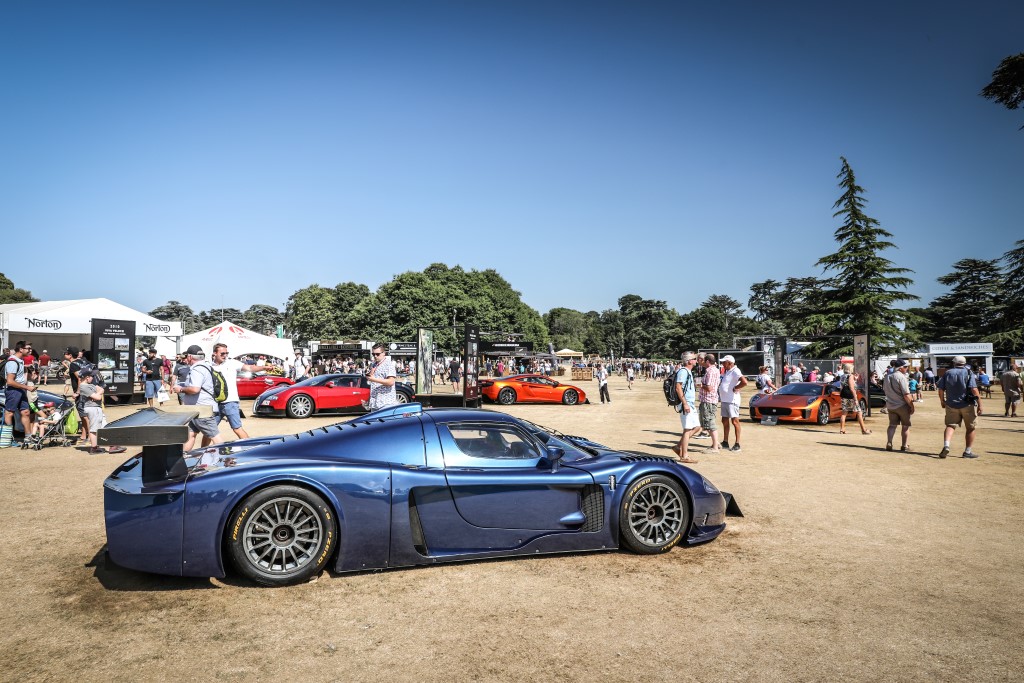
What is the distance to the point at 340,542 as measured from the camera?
13.9ft

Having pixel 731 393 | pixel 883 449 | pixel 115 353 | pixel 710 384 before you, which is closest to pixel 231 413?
pixel 710 384

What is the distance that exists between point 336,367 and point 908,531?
40.3 metres

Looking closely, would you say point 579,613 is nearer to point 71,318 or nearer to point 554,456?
point 554,456

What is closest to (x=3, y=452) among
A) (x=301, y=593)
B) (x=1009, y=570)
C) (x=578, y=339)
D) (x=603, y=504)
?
(x=301, y=593)

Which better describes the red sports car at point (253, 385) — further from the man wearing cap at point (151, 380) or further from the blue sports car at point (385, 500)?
the blue sports car at point (385, 500)

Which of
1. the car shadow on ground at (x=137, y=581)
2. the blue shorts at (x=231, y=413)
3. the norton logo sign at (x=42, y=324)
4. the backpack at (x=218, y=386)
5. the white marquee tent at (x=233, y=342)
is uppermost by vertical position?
the norton logo sign at (x=42, y=324)

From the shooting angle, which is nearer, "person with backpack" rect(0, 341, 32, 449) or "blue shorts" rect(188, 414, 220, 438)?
"blue shorts" rect(188, 414, 220, 438)

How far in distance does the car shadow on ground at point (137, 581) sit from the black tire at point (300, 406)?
12019mm

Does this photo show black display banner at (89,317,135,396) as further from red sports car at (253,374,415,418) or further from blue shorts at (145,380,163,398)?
red sports car at (253,374,415,418)

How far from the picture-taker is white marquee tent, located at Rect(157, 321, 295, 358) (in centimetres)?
3234

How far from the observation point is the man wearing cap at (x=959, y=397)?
392 inches

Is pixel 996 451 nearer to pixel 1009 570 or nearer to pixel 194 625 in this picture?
pixel 1009 570

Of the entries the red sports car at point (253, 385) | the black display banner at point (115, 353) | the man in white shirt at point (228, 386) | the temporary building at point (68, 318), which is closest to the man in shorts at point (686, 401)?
the man in white shirt at point (228, 386)

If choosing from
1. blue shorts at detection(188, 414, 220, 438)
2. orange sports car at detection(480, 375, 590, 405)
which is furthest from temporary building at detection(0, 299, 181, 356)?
blue shorts at detection(188, 414, 220, 438)
